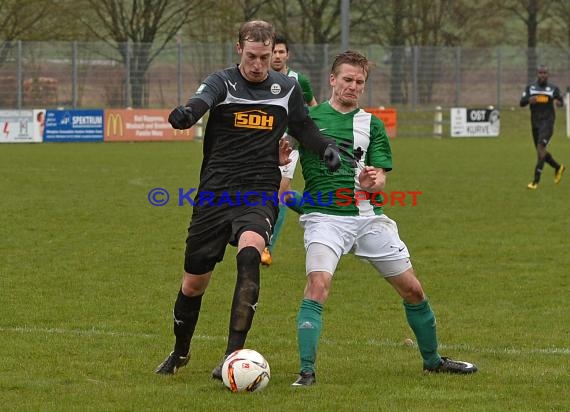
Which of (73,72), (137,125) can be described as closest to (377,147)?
(137,125)

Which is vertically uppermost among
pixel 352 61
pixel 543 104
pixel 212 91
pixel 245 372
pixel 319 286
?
pixel 543 104

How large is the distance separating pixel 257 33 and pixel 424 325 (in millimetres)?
1821

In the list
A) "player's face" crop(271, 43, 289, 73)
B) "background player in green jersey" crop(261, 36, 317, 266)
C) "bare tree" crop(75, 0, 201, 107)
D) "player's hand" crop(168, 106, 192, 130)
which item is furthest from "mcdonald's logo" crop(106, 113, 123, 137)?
"player's hand" crop(168, 106, 192, 130)

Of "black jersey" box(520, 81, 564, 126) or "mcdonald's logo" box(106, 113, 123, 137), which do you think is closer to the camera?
"black jersey" box(520, 81, 564, 126)

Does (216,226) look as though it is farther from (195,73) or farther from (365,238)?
(195,73)

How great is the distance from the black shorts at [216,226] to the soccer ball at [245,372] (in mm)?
646

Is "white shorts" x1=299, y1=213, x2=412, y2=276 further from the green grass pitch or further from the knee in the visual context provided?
the green grass pitch

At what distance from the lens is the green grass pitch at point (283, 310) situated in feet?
19.0

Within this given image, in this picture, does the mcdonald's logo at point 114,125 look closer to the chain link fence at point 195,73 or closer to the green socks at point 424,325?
the chain link fence at point 195,73

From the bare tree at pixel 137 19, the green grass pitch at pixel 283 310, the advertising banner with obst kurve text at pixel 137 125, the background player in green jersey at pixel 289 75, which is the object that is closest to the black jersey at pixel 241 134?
the green grass pitch at pixel 283 310

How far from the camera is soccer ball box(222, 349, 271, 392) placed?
5.71 meters

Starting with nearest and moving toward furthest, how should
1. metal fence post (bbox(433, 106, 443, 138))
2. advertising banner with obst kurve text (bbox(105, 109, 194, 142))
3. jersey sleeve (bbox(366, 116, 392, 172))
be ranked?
jersey sleeve (bbox(366, 116, 392, 172)) < advertising banner with obst kurve text (bbox(105, 109, 194, 142)) < metal fence post (bbox(433, 106, 443, 138))

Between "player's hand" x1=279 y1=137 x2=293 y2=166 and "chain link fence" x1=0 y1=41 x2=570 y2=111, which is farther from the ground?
"chain link fence" x1=0 y1=41 x2=570 y2=111

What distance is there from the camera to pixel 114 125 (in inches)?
1305
